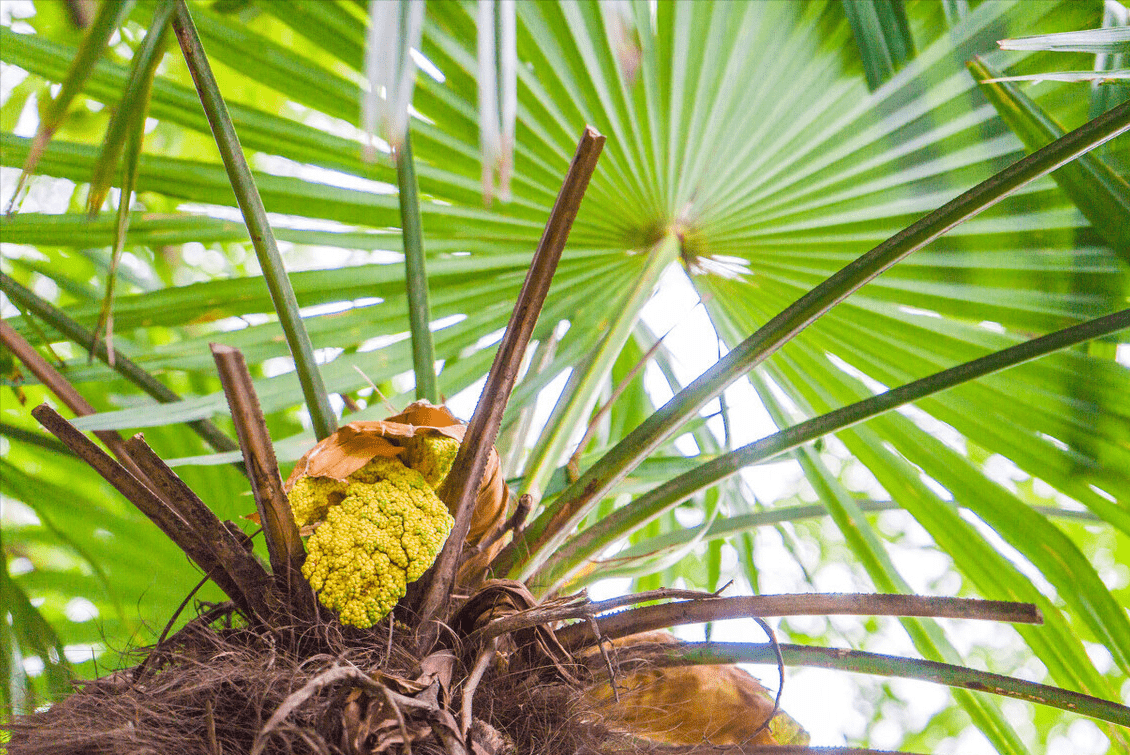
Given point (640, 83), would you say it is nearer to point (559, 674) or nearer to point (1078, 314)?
point (1078, 314)

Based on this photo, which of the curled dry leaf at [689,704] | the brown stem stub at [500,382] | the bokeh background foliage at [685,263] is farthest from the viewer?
the bokeh background foliage at [685,263]

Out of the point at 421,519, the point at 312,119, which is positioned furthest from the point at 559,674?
the point at 312,119

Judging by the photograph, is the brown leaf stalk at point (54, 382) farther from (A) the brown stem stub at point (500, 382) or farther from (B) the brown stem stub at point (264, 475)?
(A) the brown stem stub at point (500, 382)

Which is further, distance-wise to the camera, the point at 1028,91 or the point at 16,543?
the point at 16,543

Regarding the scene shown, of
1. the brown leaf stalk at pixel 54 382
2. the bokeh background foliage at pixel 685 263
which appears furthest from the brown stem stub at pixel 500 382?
the brown leaf stalk at pixel 54 382

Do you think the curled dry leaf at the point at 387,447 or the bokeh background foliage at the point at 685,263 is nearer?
the curled dry leaf at the point at 387,447

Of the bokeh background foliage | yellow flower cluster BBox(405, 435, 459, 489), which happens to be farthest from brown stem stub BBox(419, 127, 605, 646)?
the bokeh background foliage

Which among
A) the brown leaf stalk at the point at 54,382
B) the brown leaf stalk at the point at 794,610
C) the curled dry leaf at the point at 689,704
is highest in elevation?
the brown leaf stalk at the point at 54,382
